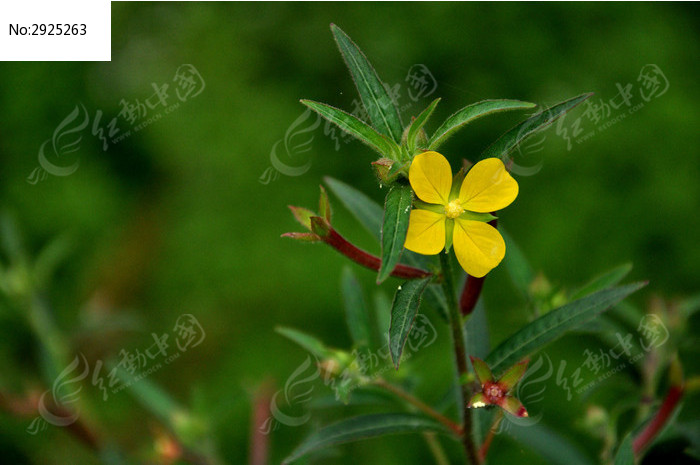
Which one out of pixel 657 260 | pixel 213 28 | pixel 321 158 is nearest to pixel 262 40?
pixel 213 28

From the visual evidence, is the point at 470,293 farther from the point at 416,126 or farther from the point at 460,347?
the point at 416,126

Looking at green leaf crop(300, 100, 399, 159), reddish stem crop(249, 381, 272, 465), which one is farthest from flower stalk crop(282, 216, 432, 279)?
reddish stem crop(249, 381, 272, 465)

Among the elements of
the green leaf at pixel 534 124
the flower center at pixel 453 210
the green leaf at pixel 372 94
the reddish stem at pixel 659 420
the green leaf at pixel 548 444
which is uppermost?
the green leaf at pixel 372 94

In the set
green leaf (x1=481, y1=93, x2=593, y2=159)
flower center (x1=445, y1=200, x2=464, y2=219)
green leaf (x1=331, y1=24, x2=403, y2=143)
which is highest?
green leaf (x1=331, y1=24, x2=403, y2=143)

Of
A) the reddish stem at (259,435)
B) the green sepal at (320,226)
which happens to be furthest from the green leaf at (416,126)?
the reddish stem at (259,435)

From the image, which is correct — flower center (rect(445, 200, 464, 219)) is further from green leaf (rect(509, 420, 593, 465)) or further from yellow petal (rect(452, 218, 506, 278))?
green leaf (rect(509, 420, 593, 465))

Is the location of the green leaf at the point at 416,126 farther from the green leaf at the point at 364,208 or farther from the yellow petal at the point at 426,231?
the green leaf at the point at 364,208

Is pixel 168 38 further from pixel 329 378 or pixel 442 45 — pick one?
pixel 329 378
